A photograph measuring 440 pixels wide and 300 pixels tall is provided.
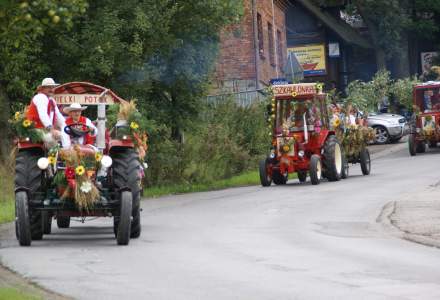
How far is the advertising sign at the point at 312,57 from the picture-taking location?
72812mm

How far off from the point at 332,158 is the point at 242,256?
49.7 ft

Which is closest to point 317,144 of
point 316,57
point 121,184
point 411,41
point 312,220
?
point 312,220

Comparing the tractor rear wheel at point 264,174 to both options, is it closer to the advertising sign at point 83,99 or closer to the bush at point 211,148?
the bush at point 211,148

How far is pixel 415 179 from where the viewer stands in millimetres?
29078

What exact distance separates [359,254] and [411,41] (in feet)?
212

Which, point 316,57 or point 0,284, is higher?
point 316,57

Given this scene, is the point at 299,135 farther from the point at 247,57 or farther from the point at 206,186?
the point at 247,57

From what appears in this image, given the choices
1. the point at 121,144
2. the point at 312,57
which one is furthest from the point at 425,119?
the point at 312,57

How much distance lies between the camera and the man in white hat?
16.2 metres

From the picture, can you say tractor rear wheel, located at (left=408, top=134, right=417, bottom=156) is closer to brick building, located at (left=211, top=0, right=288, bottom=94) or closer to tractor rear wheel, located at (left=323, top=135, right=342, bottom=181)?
brick building, located at (left=211, top=0, right=288, bottom=94)

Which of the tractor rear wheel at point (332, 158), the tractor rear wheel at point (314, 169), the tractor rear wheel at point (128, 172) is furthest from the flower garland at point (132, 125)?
the tractor rear wheel at point (332, 158)

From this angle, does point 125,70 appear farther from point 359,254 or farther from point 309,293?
point 309,293

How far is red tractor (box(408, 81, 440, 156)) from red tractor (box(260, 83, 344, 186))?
12040 millimetres

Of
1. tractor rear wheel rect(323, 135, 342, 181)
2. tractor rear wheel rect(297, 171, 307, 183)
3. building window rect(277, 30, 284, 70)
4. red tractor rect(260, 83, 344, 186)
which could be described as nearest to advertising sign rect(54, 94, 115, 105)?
red tractor rect(260, 83, 344, 186)
